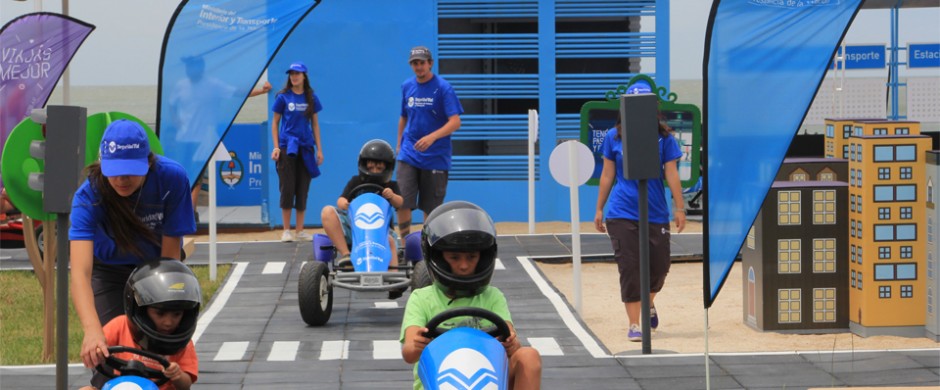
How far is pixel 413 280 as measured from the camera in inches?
408

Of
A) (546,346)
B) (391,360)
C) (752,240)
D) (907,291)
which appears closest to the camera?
(391,360)

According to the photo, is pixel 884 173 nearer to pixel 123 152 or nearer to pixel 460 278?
pixel 460 278

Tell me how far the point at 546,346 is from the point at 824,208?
2276 millimetres

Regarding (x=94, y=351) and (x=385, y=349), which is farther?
(x=385, y=349)

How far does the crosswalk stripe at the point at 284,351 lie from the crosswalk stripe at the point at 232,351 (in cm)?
18

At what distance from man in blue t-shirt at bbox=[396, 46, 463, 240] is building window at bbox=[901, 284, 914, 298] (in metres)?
4.00

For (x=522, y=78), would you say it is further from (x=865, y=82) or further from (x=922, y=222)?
(x=865, y=82)

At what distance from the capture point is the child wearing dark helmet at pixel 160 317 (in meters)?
5.46

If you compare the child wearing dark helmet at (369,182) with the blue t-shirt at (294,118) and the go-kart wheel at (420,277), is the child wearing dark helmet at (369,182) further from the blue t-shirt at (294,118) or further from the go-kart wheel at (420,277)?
the blue t-shirt at (294,118)

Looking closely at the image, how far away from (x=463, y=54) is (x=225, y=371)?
10.1 metres

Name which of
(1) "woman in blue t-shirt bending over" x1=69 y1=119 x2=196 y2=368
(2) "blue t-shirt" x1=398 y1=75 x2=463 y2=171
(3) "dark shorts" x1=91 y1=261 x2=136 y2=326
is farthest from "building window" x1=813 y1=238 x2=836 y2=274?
(3) "dark shorts" x1=91 y1=261 x2=136 y2=326

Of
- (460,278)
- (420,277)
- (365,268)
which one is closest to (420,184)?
(365,268)

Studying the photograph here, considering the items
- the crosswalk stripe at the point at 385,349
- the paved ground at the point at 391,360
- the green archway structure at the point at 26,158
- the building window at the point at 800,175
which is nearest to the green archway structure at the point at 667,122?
the paved ground at the point at 391,360

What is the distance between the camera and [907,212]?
1014 centimetres
